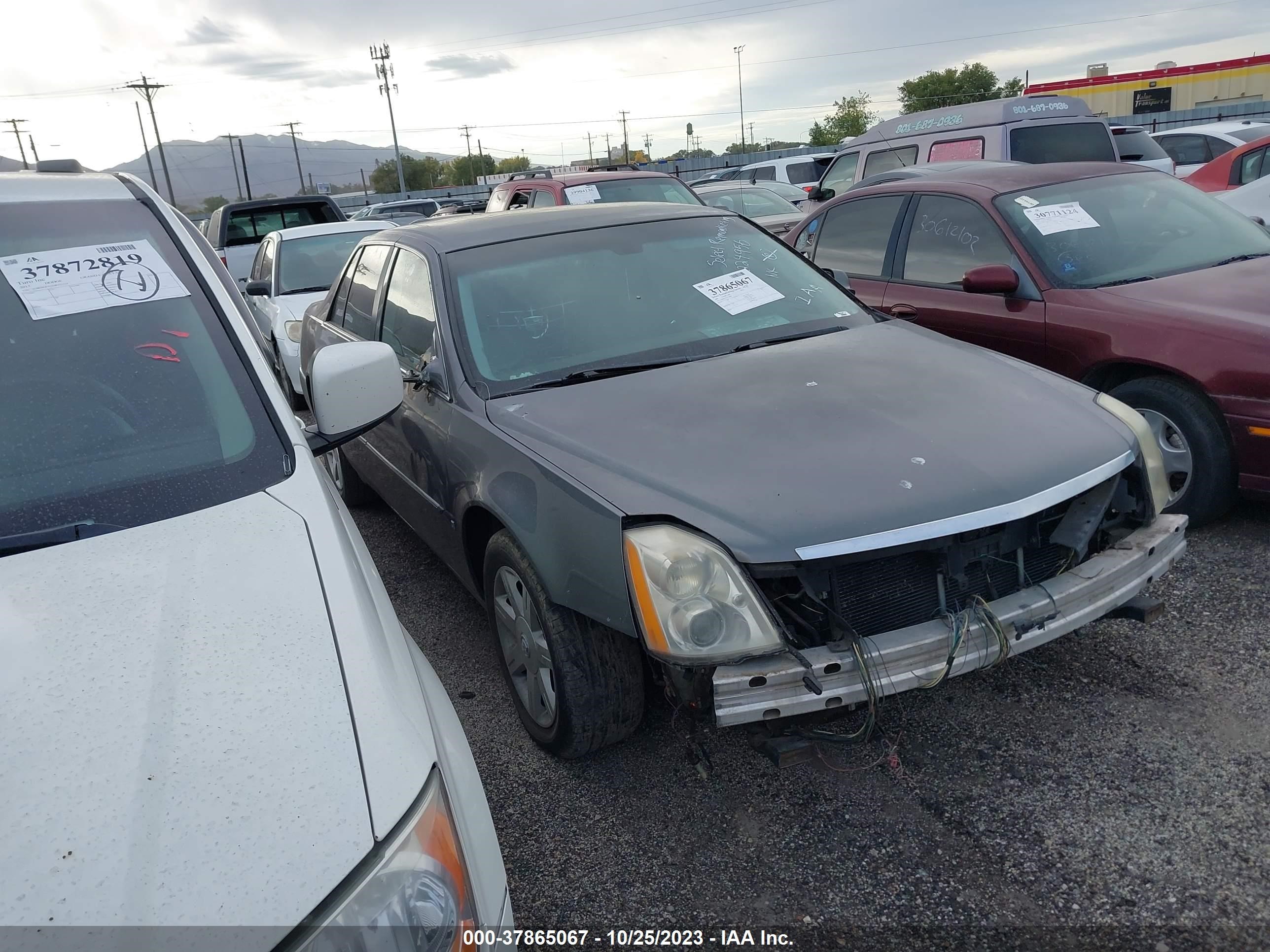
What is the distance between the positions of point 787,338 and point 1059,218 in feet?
7.44

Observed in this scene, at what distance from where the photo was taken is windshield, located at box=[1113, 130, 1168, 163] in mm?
10461

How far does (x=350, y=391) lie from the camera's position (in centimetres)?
226

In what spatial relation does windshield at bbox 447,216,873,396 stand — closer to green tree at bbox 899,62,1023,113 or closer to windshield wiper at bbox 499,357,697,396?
windshield wiper at bbox 499,357,697,396

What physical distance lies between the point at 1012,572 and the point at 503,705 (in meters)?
1.76

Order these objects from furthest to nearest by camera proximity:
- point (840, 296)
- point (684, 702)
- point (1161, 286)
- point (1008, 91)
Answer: point (1008, 91)
point (1161, 286)
point (840, 296)
point (684, 702)

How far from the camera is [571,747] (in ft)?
8.68

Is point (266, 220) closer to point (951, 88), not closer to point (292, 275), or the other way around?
point (292, 275)

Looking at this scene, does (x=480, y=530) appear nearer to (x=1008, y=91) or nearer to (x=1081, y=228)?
(x=1081, y=228)

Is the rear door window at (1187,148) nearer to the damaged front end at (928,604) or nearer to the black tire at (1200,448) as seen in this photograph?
the black tire at (1200,448)

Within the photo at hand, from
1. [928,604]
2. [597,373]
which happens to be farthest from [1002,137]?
[928,604]

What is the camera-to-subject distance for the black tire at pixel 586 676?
2531 millimetres

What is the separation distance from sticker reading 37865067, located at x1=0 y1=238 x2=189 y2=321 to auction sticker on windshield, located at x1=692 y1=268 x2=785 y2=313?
6.26 feet

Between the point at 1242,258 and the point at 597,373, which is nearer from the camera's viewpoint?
the point at 597,373

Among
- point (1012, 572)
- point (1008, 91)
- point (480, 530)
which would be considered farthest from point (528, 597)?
point (1008, 91)
